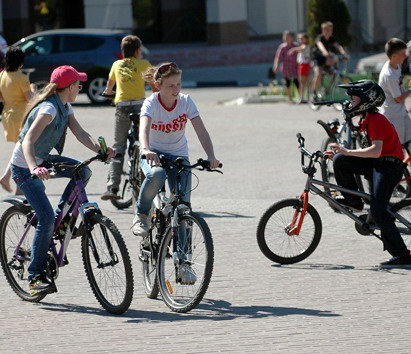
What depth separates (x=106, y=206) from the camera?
12.8 meters

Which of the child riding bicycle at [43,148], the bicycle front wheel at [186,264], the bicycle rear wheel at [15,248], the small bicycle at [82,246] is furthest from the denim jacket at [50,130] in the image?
the bicycle front wheel at [186,264]

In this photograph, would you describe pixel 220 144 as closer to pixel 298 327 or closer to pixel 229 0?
pixel 298 327

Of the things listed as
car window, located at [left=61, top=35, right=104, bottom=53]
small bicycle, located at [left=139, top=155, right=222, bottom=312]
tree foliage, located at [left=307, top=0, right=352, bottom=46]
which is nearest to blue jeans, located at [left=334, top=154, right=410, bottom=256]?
small bicycle, located at [left=139, top=155, right=222, bottom=312]

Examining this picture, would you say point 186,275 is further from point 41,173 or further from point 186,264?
point 41,173

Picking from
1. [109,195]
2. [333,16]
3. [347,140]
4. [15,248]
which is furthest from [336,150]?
Answer: [333,16]

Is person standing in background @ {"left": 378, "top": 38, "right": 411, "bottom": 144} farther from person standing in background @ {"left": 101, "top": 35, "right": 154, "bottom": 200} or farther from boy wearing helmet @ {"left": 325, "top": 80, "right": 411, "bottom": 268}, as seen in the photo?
boy wearing helmet @ {"left": 325, "top": 80, "right": 411, "bottom": 268}

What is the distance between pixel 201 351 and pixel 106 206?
20.0ft

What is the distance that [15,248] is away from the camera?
848 cm

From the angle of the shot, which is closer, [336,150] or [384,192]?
[336,150]

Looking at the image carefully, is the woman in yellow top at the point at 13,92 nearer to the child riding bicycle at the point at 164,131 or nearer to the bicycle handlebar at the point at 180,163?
the child riding bicycle at the point at 164,131

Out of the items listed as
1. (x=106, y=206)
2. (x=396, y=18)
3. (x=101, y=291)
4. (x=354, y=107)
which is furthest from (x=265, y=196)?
(x=396, y=18)

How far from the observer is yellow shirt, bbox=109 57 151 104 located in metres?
12.7

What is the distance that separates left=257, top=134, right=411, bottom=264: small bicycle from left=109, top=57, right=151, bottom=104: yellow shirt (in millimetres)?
3392

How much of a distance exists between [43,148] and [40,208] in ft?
1.46
